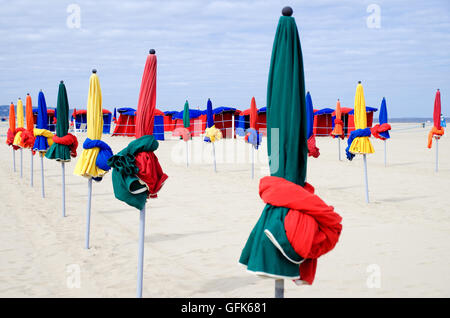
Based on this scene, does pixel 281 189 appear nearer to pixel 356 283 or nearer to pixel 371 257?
pixel 356 283

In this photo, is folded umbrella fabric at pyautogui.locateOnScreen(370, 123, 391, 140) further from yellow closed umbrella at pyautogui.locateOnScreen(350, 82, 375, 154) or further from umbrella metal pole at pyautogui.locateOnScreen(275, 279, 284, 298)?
umbrella metal pole at pyautogui.locateOnScreen(275, 279, 284, 298)

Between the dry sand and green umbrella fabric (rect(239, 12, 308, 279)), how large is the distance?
2491mm

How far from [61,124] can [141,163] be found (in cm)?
488

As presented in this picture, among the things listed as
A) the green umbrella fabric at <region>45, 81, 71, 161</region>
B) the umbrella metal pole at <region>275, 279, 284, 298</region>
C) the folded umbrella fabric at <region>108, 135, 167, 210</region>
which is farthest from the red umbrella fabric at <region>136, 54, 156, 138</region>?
the green umbrella fabric at <region>45, 81, 71, 161</region>

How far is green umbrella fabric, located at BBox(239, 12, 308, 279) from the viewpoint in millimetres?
3150

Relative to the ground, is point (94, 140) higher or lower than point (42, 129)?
lower

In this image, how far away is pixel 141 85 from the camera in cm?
517

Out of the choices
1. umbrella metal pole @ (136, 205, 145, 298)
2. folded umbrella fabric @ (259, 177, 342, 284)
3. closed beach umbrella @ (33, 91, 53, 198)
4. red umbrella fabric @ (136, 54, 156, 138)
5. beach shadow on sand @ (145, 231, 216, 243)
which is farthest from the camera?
closed beach umbrella @ (33, 91, 53, 198)

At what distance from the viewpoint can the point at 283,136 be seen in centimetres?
325

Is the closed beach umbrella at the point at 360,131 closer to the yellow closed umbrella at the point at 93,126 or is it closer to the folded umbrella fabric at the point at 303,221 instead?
the yellow closed umbrella at the point at 93,126

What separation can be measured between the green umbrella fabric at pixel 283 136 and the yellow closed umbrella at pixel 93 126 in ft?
14.5

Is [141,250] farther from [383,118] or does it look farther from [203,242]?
[383,118]

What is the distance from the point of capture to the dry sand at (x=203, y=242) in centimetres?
577

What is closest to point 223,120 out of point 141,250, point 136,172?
point 141,250
